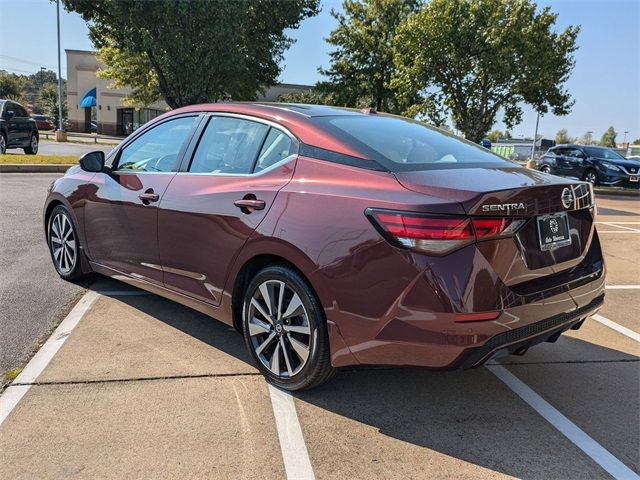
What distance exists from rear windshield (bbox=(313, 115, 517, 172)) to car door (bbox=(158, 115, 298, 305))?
37 centimetres

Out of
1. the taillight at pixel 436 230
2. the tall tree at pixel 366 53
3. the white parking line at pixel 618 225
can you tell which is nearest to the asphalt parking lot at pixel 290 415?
the taillight at pixel 436 230

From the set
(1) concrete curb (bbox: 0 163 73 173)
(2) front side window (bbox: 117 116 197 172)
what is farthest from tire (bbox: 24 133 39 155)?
(2) front side window (bbox: 117 116 197 172)

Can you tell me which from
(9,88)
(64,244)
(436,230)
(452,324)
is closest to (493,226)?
(436,230)

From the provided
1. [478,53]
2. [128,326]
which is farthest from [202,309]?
[478,53]

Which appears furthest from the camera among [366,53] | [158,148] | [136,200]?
[366,53]

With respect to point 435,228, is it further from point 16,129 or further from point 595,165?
point 595,165

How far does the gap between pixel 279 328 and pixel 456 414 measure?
3.67 ft

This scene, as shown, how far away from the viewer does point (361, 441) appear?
2.71 metres

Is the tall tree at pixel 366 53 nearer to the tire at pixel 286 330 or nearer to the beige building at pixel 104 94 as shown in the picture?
the beige building at pixel 104 94

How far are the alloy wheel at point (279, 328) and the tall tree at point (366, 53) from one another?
28.8 metres

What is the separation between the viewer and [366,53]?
105 ft

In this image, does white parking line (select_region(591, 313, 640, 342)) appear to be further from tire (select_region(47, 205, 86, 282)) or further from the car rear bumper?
tire (select_region(47, 205, 86, 282))

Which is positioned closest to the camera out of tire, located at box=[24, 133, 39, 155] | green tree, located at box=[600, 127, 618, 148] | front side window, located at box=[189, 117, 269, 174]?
front side window, located at box=[189, 117, 269, 174]

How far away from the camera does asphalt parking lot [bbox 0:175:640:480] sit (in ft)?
8.22
